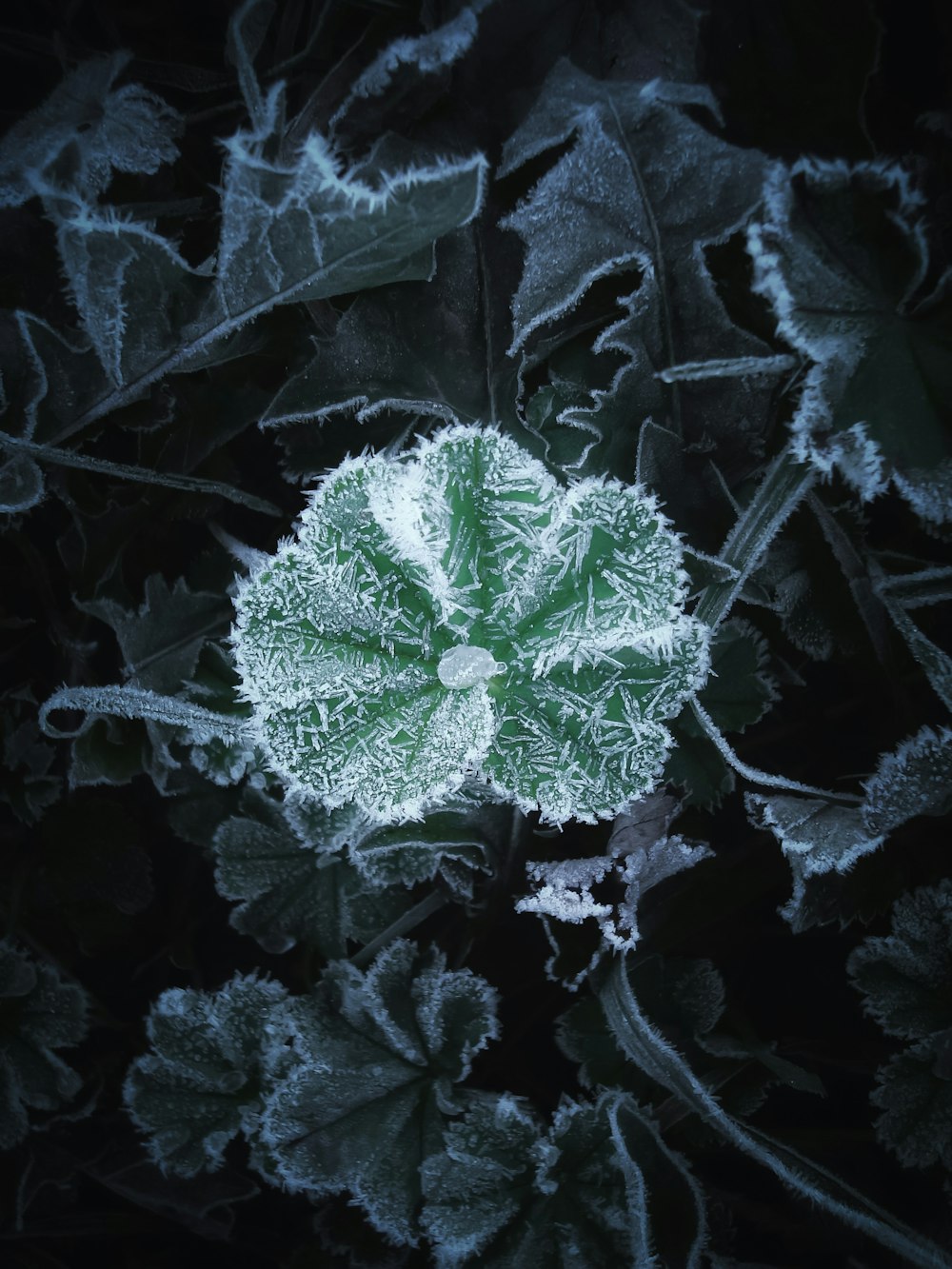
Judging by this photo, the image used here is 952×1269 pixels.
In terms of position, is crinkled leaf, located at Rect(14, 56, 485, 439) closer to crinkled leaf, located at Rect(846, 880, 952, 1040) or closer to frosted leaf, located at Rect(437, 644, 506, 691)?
frosted leaf, located at Rect(437, 644, 506, 691)

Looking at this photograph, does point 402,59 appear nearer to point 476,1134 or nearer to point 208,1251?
point 476,1134

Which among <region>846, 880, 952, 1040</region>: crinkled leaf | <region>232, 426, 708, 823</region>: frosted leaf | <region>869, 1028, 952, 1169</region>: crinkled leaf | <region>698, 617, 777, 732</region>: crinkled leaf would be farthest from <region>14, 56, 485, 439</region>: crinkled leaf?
<region>869, 1028, 952, 1169</region>: crinkled leaf

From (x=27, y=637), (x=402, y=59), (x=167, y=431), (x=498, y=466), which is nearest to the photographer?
(x=498, y=466)

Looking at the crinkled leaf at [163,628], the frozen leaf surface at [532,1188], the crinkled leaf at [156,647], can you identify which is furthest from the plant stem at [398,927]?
the crinkled leaf at [163,628]

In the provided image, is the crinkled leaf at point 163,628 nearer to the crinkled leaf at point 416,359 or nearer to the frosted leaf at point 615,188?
the crinkled leaf at point 416,359

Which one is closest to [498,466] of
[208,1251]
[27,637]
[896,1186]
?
[27,637]

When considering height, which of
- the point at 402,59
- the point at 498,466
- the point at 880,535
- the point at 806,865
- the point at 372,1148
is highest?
the point at 402,59

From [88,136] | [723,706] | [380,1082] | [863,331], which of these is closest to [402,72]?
[88,136]
